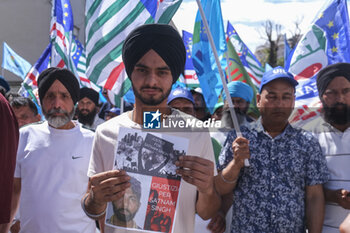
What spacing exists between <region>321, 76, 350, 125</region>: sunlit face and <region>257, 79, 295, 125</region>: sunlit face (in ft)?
1.14

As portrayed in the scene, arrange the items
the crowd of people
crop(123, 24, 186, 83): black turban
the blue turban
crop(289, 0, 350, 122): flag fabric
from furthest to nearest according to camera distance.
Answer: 1. the blue turban
2. crop(289, 0, 350, 122): flag fabric
3. crop(123, 24, 186, 83): black turban
4. the crowd of people

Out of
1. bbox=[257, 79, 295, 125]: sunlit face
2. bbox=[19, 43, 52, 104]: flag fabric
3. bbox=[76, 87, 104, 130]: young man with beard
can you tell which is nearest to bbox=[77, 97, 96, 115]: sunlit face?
bbox=[76, 87, 104, 130]: young man with beard

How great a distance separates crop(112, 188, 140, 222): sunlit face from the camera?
1796mm

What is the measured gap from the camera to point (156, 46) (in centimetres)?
200

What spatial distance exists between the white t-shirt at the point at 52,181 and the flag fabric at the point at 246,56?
196 inches

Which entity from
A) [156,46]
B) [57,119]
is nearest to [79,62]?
[57,119]

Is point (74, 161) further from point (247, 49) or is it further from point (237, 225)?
point (247, 49)

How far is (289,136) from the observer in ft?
9.17

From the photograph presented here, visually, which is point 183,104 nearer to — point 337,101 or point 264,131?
point 264,131

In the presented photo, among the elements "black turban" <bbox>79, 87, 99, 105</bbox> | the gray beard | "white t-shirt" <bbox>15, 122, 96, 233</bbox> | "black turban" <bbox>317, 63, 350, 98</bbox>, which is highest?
"black turban" <bbox>79, 87, 99, 105</bbox>

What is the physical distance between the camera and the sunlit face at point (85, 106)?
7125 millimetres

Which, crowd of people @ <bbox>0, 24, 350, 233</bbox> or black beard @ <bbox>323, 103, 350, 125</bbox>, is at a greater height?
black beard @ <bbox>323, 103, 350, 125</bbox>

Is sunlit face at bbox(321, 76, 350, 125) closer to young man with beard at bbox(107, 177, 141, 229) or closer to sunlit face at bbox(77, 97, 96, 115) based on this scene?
young man with beard at bbox(107, 177, 141, 229)

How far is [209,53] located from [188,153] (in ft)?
8.44
